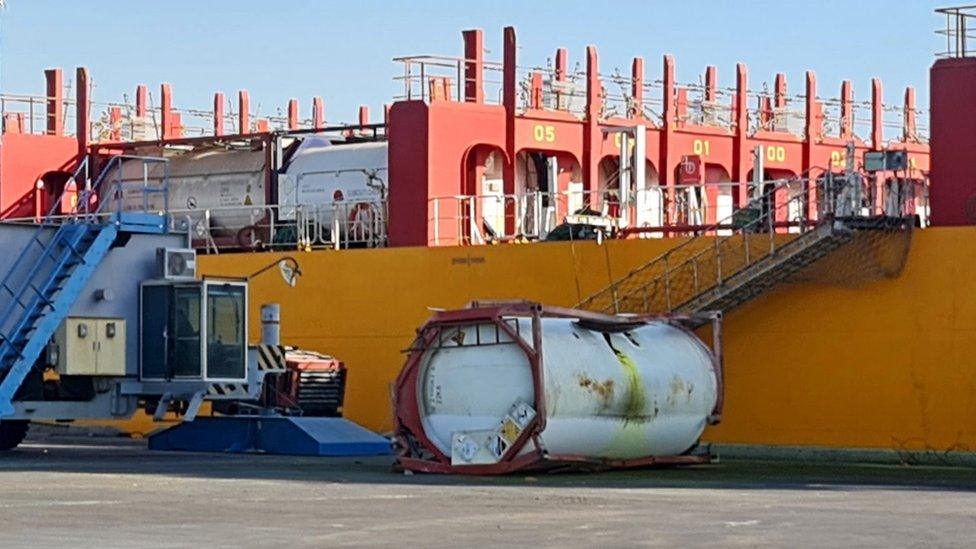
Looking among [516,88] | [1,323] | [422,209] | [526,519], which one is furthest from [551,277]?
[526,519]

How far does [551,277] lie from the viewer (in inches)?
1361

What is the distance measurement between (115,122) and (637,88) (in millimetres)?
12790

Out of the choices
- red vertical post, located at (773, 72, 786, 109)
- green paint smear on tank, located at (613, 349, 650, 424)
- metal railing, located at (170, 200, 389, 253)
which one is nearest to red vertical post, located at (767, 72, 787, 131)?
red vertical post, located at (773, 72, 786, 109)

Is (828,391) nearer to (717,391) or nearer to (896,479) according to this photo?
(717,391)

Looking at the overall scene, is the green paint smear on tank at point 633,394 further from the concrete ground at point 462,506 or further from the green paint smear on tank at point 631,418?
the concrete ground at point 462,506

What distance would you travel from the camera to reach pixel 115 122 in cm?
4988

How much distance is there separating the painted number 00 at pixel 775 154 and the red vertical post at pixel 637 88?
147 inches

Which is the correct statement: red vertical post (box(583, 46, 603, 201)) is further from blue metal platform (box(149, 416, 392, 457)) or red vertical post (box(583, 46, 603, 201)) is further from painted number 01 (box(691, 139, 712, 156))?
blue metal platform (box(149, 416, 392, 457))

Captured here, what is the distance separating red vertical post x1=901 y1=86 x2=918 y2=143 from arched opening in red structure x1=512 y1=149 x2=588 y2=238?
12651 mm

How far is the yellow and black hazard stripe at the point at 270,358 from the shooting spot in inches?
1251

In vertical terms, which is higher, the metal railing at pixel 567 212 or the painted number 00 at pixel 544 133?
the painted number 00 at pixel 544 133

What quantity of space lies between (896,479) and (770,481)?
1801mm

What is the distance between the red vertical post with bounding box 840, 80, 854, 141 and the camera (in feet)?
173

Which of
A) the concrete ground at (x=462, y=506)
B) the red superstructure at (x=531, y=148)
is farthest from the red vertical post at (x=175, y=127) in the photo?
the concrete ground at (x=462, y=506)
